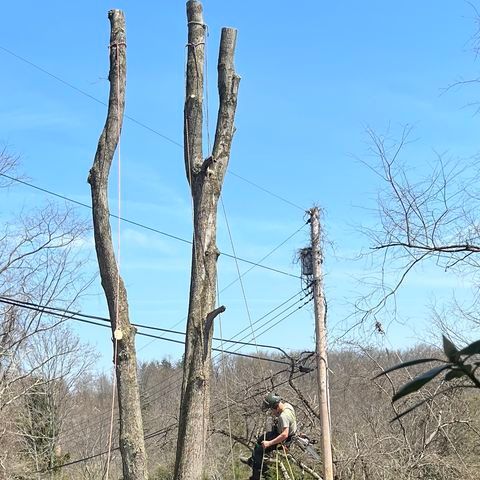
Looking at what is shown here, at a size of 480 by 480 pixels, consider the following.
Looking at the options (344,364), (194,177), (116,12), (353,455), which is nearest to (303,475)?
(353,455)

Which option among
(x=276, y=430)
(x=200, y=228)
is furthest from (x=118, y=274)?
(x=276, y=430)

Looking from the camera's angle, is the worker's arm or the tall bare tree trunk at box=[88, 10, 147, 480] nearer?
the tall bare tree trunk at box=[88, 10, 147, 480]

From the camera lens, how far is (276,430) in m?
10.1

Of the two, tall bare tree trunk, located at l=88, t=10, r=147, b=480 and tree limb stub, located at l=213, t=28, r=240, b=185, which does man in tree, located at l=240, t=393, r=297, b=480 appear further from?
tree limb stub, located at l=213, t=28, r=240, b=185

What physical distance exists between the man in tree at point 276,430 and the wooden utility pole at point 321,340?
2.16 meters

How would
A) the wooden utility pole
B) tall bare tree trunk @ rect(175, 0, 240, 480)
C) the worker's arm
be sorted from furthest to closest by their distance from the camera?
the wooden utility pole → the worker's arm → tall bare tree trunk @ rect(175, 0, 240, 480)

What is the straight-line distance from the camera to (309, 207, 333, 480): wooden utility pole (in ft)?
39.5

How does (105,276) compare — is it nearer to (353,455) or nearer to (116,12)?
(116,12)

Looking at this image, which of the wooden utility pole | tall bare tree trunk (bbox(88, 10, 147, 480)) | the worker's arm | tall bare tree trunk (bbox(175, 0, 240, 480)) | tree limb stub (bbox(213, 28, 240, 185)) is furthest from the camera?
the wooden utility pole

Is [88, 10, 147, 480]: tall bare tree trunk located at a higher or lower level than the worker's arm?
higher

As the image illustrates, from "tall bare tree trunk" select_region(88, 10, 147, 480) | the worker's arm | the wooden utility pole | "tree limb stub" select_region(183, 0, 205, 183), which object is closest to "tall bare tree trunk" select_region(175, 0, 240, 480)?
"tree limb stub" select_region(183, 0, 205, 183)

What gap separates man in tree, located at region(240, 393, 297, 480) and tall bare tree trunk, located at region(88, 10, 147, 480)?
7.36 feet

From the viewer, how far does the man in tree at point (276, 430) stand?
9.72 m

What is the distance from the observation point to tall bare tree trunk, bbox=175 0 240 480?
7711 millimetres
